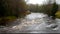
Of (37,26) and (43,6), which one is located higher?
(43,6)

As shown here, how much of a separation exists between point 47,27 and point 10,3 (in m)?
0.78

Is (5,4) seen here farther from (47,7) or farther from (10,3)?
(47,7)

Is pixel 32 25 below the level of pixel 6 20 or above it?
below

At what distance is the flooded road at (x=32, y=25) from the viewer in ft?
11.8

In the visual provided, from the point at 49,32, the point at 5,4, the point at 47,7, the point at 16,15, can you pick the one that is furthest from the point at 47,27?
the point at 5,4

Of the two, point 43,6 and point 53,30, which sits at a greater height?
point 43,6

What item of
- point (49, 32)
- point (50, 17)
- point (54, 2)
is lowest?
point (49, 32)

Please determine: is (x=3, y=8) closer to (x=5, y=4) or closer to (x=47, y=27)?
(x=5, y=4)

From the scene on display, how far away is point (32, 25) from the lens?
365 centimetres

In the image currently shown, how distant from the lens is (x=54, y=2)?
3.64m

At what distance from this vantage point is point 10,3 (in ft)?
12.0

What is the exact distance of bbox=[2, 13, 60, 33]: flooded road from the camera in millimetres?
3592

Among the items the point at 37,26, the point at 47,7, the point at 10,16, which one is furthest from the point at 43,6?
the point at 10,16

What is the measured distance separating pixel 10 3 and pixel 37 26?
0.63m
